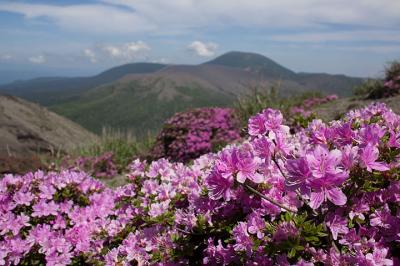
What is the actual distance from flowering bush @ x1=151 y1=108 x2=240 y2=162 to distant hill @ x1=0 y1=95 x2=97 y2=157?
4665mm

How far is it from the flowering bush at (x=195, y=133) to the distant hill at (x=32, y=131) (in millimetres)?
4665

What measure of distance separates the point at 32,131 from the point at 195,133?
8855 mm

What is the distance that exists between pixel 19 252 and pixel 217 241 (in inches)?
83.9

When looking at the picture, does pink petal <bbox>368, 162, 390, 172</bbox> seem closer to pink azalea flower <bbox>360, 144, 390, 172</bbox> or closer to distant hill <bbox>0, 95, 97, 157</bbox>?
pink azalea flower <bbox>360, 144, 390, 172</bbox>

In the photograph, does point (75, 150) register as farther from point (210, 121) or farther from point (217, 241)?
point (217, 241)

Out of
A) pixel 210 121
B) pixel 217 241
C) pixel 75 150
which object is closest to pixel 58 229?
pixel 217 241

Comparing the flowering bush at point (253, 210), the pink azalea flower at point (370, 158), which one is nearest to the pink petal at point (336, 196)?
the flowering bush at point (253, 210)

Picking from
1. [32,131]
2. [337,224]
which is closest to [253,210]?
[337,224]

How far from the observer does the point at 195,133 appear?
12.6m

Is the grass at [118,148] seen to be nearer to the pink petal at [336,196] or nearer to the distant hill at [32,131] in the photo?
the distant hill at [32,131]

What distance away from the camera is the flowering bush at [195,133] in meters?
12.3

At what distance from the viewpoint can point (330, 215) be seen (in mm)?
2287

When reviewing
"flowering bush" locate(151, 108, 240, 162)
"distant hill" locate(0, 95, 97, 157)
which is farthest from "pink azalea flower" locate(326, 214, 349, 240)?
"distant hill" locate(0, 95, 97, 157)

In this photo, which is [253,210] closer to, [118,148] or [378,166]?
[378,166]
